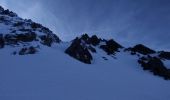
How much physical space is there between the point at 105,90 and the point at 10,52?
689 inches

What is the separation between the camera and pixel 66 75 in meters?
32.2

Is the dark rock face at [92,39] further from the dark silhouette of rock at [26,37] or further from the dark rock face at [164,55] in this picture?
the dark silhouette of rock at [26,37]

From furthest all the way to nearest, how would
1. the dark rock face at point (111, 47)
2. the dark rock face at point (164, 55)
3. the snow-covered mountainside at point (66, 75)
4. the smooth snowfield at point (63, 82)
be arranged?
the dark rock face at point (164, 55) → the dark rock face at point (111, 47) → the snow-covered mountainside at point (66, 75) → the smooth snowfield at point (63, 82)

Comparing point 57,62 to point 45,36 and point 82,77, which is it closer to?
point 82,77

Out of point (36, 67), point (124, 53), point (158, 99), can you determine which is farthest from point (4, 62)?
point (124, 53)

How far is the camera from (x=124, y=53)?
6225 centimetres

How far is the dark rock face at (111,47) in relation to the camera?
60.1 metres

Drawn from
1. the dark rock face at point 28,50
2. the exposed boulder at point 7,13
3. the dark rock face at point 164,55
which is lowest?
the dark rock face at point 28,50

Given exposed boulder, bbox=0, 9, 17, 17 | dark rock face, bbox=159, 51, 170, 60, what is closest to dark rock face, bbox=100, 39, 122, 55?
dark rock face, bbox=159, 51, 170, 60

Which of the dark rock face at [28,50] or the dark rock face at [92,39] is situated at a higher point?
the dark rock face at [92,39]

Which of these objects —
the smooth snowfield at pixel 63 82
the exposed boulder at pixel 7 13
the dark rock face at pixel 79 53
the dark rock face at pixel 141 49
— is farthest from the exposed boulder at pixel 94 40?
the exposed boulder at pixel 7 13

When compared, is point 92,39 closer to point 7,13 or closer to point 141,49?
point 141,49

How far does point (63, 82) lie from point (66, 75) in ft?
9.47

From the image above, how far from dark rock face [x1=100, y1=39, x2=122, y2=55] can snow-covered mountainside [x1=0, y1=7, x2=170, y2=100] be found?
17.3 feet
